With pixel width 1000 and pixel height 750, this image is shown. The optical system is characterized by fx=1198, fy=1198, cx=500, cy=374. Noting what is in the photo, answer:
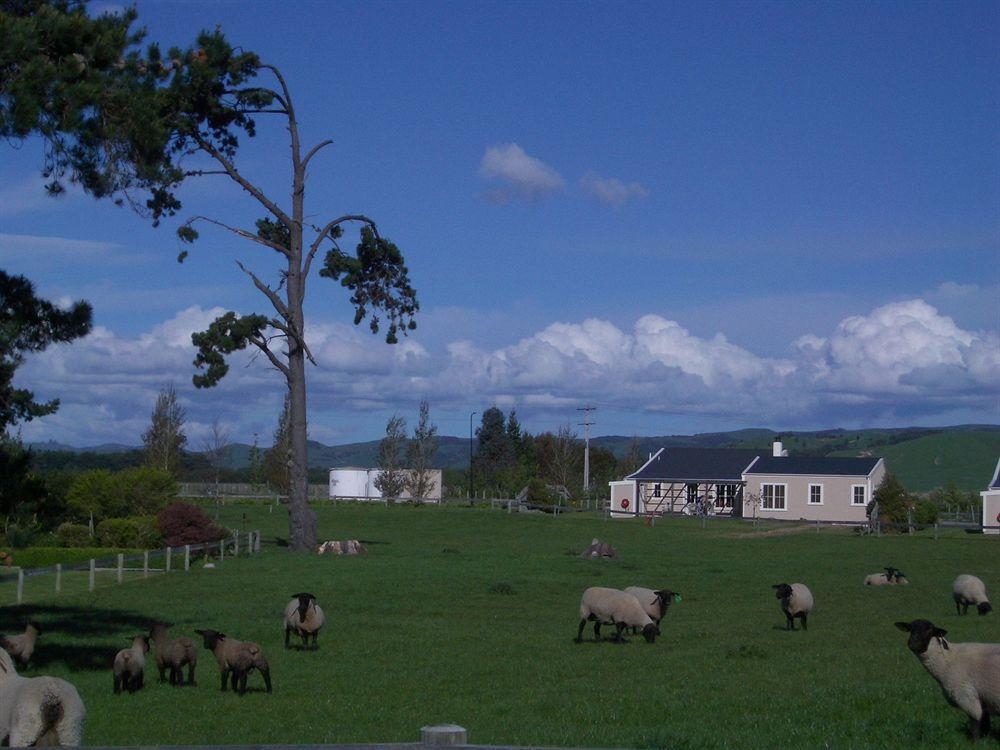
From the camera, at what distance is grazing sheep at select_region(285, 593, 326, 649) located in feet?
65.1

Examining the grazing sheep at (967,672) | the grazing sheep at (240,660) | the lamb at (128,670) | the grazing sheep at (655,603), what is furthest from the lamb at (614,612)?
the grazing sheep at (967,672)

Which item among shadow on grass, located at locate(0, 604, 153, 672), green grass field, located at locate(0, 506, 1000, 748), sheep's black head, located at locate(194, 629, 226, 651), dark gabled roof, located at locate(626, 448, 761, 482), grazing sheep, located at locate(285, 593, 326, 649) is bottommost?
shadow on grass, located at locate(0, 604, 153, 672)

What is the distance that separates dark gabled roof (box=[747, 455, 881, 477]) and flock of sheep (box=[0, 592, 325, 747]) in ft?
219

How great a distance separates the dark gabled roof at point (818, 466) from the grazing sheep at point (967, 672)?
72.7 metres

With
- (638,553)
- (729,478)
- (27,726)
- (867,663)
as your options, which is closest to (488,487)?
(729,478)

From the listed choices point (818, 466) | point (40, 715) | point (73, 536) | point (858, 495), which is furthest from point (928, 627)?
point (818, 466)

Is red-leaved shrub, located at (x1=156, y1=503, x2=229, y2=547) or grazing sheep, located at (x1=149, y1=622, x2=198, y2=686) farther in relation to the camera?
red-leaved shrub, located at (x1=156, y1=503, x2=229, y2=547)

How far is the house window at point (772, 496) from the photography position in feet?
274

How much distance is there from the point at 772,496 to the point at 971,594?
58666mm

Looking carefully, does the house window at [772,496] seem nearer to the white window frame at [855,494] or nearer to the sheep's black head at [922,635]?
the white window frame at [855,494]

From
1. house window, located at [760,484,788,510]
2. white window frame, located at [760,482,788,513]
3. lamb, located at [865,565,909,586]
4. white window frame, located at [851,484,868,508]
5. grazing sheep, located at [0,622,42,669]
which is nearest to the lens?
grazing sheep, located at [0,622,42,669]

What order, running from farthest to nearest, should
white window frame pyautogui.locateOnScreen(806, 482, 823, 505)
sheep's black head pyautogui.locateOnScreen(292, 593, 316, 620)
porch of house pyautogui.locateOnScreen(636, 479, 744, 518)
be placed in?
porch of house pyautogui.locateOnScreen(636, 479, 744, 518) → white window frame pyautogui.locateOnScreen(806, 482, 823, 505) → sheep's black head pyautogui.locateOnScreen(292, 593, 316, 620)

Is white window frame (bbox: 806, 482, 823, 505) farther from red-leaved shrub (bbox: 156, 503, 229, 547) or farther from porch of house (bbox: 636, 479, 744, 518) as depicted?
red-leaved shrub (bbox: 156, 503, 229, 547)

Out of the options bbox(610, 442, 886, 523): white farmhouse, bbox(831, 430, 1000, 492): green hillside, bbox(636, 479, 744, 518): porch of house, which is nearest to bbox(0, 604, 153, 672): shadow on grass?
bbox(610, 442, 886, 523): white farmhouse
